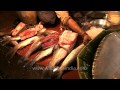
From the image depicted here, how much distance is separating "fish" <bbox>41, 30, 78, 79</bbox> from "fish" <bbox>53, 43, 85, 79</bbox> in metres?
0.06

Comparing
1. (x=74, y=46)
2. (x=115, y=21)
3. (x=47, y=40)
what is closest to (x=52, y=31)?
(x=47, y=40)

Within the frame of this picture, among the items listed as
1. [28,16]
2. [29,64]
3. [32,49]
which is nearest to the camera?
[29,64]

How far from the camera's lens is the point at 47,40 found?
322 cm

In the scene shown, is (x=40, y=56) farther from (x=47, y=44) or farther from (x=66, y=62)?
(x=66, y=62)

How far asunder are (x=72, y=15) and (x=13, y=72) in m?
1.16

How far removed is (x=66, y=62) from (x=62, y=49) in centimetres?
24

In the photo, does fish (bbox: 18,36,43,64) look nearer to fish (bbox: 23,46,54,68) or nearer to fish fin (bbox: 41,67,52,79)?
fish (bbox: 23,46,54,68)

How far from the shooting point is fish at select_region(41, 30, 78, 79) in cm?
287

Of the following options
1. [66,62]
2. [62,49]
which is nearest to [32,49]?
[62,49]

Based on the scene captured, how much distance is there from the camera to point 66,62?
114 inches

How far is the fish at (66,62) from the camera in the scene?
282cm

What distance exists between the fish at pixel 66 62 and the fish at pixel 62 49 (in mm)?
56

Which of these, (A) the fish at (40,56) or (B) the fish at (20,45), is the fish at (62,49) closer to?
(A) the fish at (40,56)
